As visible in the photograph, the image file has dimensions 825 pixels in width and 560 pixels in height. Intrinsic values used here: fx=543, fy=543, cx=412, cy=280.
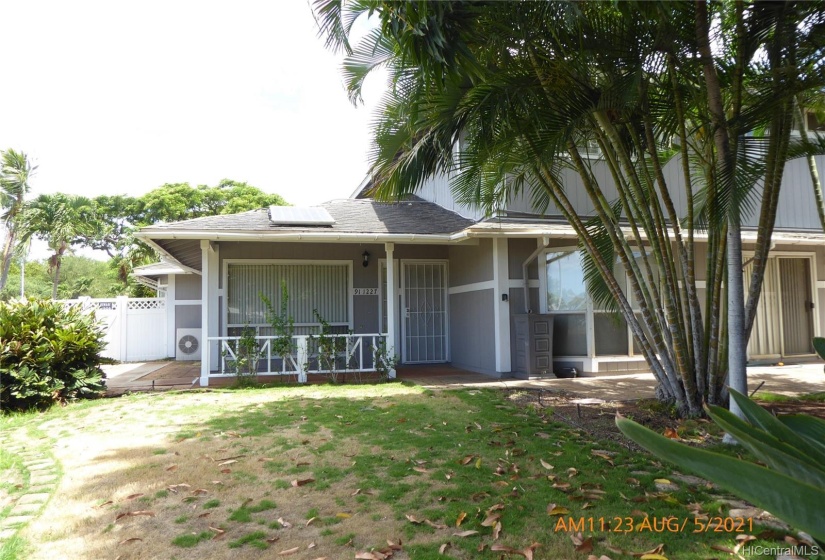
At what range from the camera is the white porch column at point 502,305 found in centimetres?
1000

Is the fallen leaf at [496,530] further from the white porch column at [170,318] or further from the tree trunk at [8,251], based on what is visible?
the tree trunk at [8,251]

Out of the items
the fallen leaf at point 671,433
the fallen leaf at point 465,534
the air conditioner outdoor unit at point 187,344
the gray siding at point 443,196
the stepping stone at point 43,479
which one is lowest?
the stepping stone at point 43,479

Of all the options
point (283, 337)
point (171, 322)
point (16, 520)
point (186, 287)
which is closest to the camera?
point (16, 520)

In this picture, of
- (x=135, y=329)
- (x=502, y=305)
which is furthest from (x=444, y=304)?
(x=135, y=329)

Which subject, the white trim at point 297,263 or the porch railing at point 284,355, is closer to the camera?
the porch railing at point 284,355

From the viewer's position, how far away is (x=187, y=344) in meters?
16.1

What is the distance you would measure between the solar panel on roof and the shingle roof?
0.14m

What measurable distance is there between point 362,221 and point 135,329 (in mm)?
9301

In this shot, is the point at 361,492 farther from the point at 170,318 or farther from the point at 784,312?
the point at 170,318

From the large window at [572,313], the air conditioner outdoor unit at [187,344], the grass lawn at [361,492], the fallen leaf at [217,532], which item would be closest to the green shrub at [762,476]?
the grass lawn at [361,492]

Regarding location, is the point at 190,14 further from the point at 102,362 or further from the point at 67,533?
the point at 67,533

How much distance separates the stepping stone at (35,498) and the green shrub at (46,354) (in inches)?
160

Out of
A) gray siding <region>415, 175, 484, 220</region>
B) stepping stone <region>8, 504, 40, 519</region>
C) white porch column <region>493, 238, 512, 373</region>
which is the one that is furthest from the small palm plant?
stepping stone <region>8, 504, 40, 519</region>

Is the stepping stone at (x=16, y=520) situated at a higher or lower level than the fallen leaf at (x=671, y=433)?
lower
